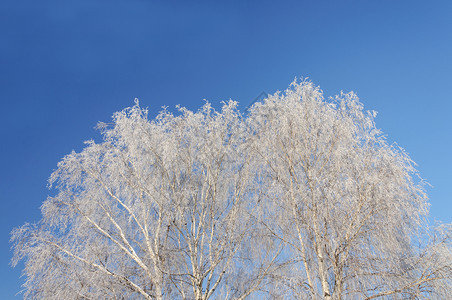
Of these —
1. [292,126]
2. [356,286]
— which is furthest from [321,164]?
[356,286]

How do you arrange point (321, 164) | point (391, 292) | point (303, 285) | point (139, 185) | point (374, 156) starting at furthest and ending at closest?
1. point (139, 185)
2. point (321, 164)
3. point (374, 156)
4. point (303, 285)
5. point (391, 292)

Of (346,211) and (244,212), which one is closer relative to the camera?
→ (346,211)

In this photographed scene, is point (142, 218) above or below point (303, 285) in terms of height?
above

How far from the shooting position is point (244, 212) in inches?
293

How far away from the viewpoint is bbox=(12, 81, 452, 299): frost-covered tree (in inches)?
202

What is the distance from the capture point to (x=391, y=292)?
4.62 m

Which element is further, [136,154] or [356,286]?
[136,154]

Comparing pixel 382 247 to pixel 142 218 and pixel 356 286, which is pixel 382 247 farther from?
pixel 142 218

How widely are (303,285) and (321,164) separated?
2.50 meters

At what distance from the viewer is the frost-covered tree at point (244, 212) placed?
202 inches

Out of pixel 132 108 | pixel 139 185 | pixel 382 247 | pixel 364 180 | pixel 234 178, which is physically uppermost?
pixel 132 108

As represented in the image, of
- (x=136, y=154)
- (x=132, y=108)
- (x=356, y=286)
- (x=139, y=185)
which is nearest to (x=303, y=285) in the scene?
(x=356, y=286)

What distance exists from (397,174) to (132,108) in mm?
6533

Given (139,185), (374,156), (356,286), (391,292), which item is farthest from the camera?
(139,185)
